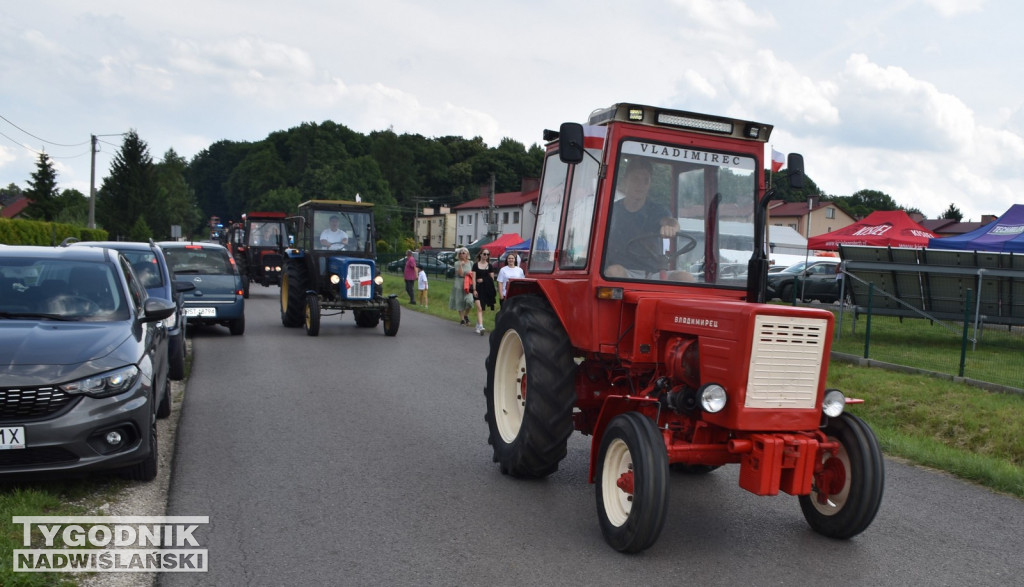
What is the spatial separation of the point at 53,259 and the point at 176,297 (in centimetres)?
461

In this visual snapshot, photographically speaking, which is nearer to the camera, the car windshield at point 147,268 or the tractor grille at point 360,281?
the car windshield at point 147,268

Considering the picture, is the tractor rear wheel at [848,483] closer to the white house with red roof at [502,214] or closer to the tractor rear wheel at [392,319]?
the tractor rear wheel at [392,319]

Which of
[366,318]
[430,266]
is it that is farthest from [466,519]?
[430,266]

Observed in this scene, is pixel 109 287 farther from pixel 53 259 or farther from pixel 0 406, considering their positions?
pixel 0 406

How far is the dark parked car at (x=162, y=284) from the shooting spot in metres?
10.6

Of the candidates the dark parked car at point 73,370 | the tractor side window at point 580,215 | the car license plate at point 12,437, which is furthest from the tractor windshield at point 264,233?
the car license plate at point 12,437

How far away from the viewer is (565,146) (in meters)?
5.36

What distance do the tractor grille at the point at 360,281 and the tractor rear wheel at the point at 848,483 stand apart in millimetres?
13002

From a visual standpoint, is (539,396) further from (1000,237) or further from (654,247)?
(1000,237)

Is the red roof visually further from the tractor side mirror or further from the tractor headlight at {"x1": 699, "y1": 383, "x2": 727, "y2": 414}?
the tractor headlight at {"x1": 699, "y1": 383, "x2": 727, "y2": 414}

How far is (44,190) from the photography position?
6838 cm

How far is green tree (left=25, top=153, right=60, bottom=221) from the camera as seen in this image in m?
66.3

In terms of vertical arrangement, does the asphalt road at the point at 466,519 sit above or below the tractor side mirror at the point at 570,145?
below

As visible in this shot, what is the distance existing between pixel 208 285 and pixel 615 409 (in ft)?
39.0
